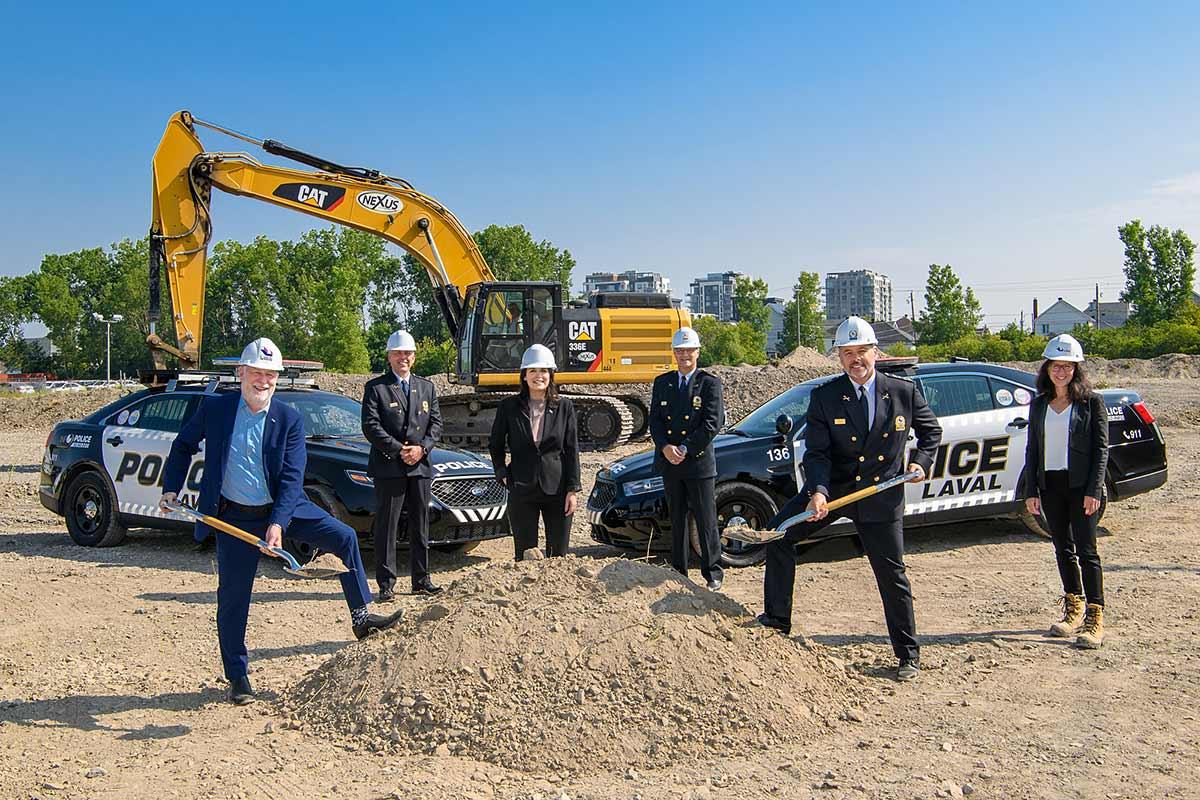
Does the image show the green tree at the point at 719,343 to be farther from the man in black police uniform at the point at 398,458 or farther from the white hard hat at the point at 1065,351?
the white hard hat at the point at 1065,351

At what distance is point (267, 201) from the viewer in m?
18.2

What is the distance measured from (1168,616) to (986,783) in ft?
11.4

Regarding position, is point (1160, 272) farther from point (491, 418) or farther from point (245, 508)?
point (245, 508)

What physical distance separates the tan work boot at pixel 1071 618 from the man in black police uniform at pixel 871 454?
4.17ft

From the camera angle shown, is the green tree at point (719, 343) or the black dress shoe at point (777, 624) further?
the green tree at point (719, 343)

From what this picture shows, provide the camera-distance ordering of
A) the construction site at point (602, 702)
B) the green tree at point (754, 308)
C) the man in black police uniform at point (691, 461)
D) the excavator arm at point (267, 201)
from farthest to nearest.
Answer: the green tree at point (754, 308) → the excavator arm at point (267, 201) → the man in black police uniform at point (691, 461) → the construction site at point (602, 702)

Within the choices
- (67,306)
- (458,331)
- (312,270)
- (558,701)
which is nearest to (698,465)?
(558,701)

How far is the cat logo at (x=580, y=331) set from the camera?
1959 centimetres

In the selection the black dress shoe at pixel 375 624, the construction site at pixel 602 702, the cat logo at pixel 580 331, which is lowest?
the construction site at pixel 602 702

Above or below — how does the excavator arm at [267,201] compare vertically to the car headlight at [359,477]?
above

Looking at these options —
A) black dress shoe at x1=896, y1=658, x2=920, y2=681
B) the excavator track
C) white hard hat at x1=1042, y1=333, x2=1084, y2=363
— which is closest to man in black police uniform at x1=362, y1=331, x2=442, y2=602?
black dress shoe at x1=896, y1=658, x2=920, y2=681

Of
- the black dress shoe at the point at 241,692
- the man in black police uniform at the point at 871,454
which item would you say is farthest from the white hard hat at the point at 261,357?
the man in black police uniform at the point at 871,454

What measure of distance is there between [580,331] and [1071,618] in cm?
1376

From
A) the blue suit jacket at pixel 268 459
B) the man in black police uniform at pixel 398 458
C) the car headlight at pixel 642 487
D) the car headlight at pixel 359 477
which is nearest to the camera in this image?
the blue suit jacket at pixel 268 459
